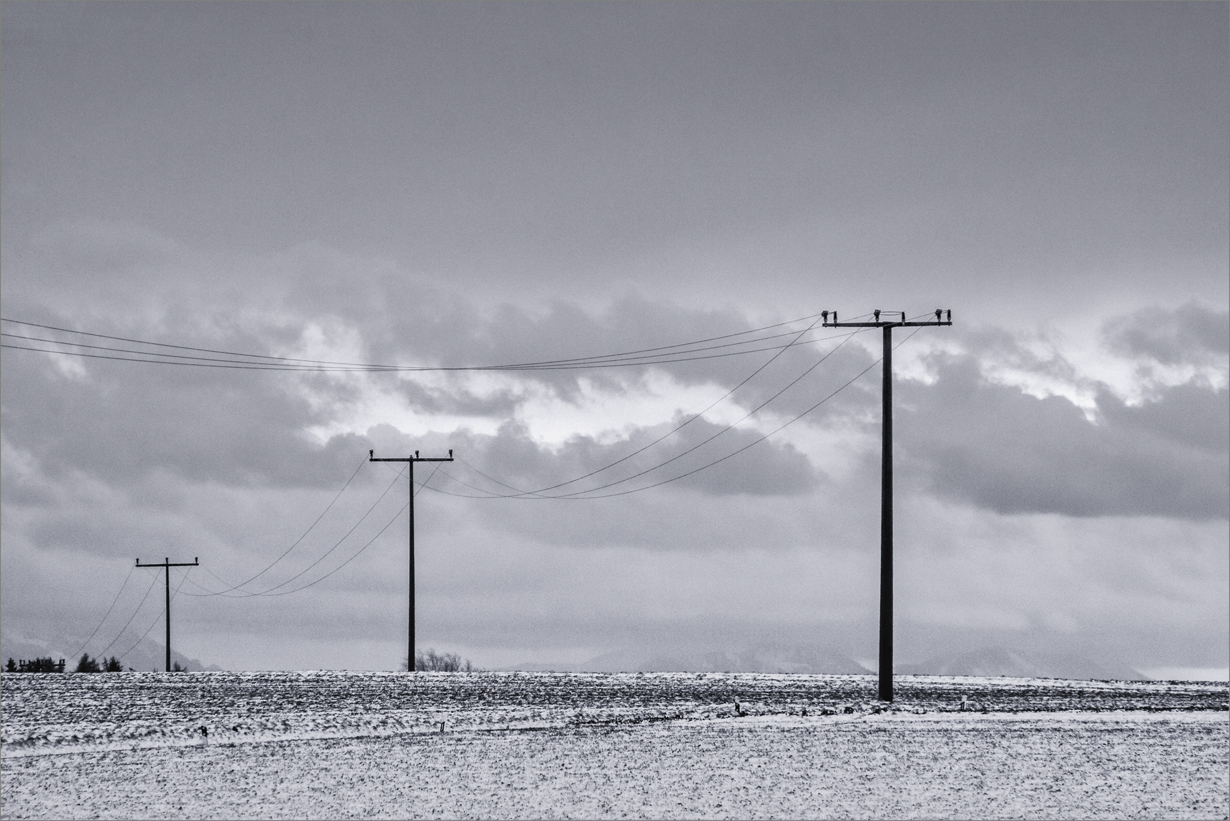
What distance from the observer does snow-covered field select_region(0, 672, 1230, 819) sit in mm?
20156

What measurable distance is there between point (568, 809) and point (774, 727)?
34.4ft

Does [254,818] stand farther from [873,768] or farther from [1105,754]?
[1105,754]

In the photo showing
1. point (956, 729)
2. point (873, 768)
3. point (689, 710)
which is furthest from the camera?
point (689, 710)

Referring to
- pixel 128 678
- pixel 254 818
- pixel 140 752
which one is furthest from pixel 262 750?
pixel 128 678

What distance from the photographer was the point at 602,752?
2492 cm

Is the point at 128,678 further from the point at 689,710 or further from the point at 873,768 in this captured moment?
the point at 873,768

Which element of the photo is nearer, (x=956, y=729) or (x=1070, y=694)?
(x=956, y=729)

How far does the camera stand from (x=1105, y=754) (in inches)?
987

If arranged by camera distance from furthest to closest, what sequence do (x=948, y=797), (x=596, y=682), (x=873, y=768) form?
(x=596, y=682) < (x=873, y=768) < (x=948, y=797)

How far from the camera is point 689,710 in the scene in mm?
32000

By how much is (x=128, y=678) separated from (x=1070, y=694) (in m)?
29.2


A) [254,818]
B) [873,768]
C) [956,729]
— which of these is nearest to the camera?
[254,818]

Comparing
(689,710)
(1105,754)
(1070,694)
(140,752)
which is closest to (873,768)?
(1105,754)

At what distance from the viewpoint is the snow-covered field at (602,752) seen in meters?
20.2
